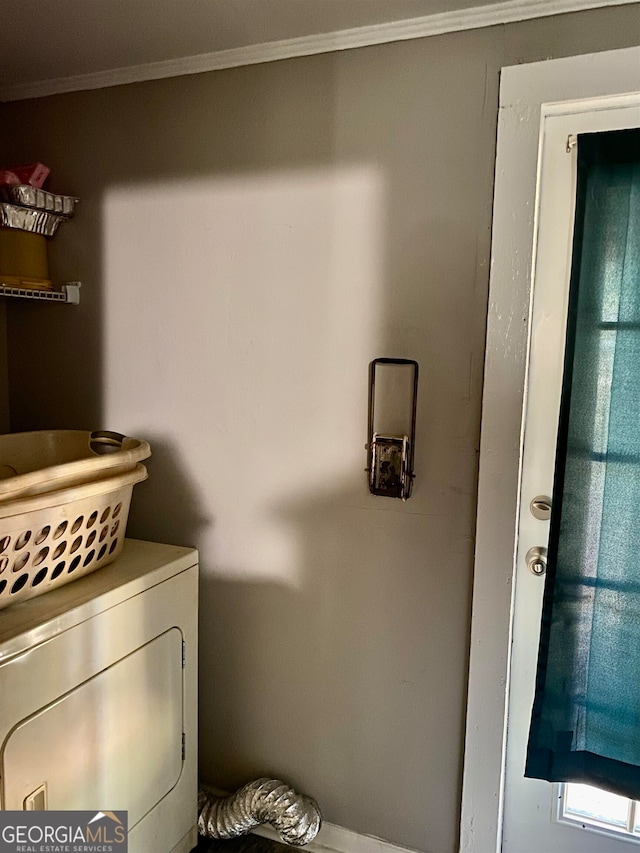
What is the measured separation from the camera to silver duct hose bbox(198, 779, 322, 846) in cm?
164

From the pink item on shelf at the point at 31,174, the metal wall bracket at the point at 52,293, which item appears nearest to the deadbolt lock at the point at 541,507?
the metal wall bracket at the point at 52,293

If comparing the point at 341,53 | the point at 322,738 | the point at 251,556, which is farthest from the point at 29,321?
the point at 322,738

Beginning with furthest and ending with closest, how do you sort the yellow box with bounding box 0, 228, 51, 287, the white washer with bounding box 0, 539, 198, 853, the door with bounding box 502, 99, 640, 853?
the yellow box with bounding box 0, 228, 51, 287 < the door with bounding box 502, 99, 640, 853 < the white washer with bounding box 0, 539, 198, 853

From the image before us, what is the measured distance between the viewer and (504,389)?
1.43 meters

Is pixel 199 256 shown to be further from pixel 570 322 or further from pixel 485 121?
pixel 570 322

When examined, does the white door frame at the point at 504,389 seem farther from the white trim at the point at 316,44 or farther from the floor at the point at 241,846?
the floor at the point at 241,846

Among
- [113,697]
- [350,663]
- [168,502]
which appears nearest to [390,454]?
[350,663]

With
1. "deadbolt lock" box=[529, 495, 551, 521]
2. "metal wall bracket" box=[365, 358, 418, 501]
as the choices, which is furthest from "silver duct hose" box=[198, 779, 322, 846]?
"deadbolt lock" box=[529, 495, 551, 521]

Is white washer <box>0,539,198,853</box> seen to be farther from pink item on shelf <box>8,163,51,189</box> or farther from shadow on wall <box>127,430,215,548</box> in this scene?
pink item on shelf <box>8,163,51,189</box>

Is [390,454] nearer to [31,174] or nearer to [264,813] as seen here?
[264,813]

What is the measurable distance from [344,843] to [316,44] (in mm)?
2105

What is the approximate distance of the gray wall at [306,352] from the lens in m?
1.47

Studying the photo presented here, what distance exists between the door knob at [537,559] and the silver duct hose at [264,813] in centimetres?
90

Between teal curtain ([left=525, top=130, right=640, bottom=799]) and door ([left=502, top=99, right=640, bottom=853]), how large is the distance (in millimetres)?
85
